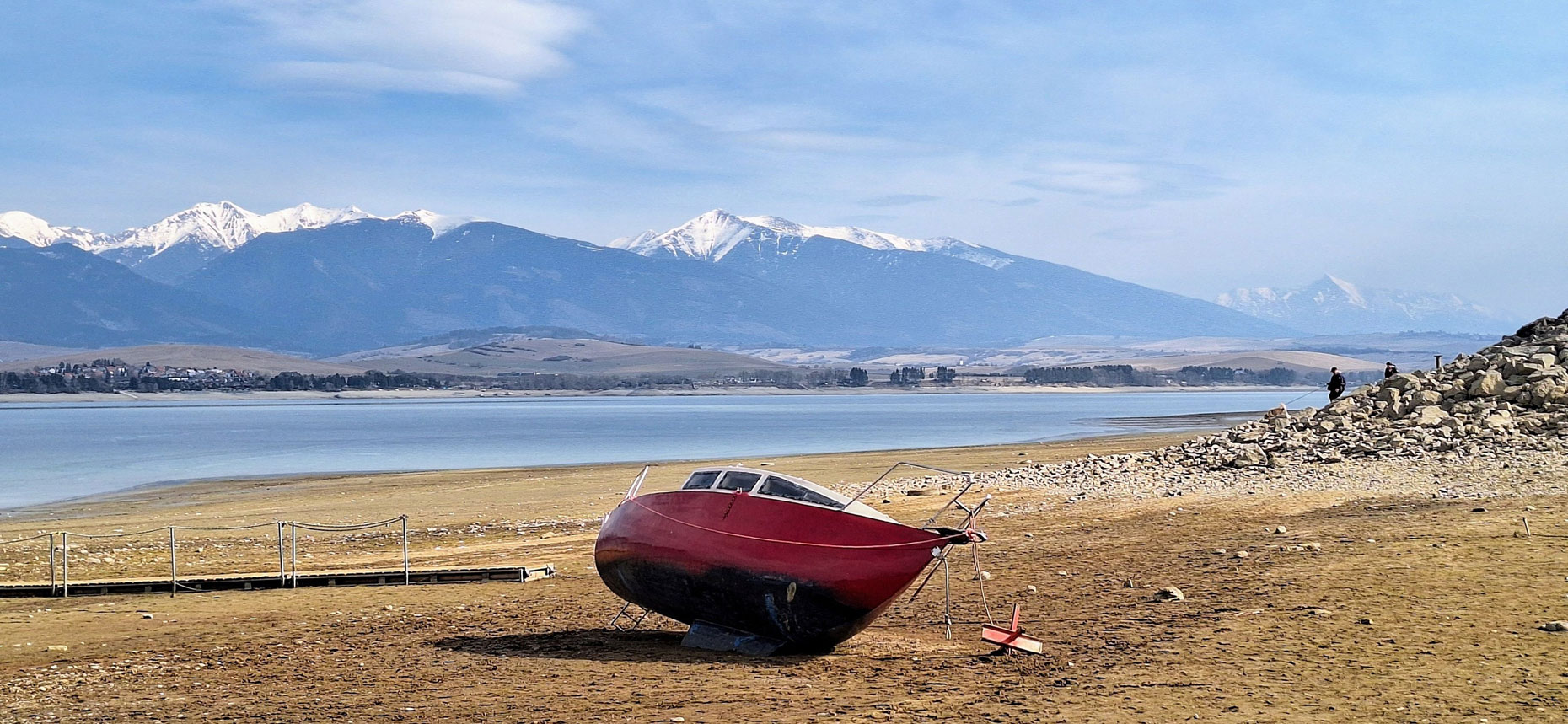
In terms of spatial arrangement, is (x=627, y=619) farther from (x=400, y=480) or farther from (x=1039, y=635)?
(x=400, y=480)

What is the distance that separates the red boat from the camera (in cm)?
1378

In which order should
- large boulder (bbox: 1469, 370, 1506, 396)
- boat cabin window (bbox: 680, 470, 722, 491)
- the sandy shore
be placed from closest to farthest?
the sandy shore < boat cabin window (bbox: 680, 470, 722, 491) < large boulder (bbox: 1469, 370, 1506, 396)

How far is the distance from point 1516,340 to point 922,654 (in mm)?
29004

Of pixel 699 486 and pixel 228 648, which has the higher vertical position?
pixel 699 486

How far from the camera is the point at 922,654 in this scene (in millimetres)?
14055

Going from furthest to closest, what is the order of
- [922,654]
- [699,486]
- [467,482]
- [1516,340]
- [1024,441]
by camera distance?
1. [1024,441]
2. [467,482]
3. [1516,340]
4. [699,486]
5. [922,654]

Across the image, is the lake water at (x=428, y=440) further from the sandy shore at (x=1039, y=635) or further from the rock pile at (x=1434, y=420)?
the rock pile at (x=1434, y=420)

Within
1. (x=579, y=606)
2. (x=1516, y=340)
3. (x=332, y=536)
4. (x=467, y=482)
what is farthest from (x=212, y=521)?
(x=1516, y=340)

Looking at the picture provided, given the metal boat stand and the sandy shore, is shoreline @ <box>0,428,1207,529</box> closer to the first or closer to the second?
the sandy shore

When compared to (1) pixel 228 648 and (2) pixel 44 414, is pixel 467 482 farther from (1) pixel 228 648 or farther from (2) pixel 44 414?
(2) pixel 44 414

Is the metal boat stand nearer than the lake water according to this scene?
Yes

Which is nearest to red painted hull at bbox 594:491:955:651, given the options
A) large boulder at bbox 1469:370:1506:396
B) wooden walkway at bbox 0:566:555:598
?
wooden walkway at bbox 0:566:555:598

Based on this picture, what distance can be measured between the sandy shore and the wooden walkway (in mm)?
634

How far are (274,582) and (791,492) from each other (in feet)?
36.7
